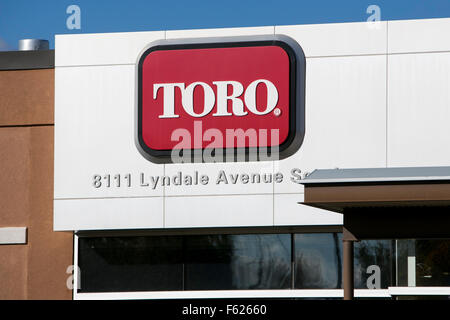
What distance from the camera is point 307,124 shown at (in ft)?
49.5

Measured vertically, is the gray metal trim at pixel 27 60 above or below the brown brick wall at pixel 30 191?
above

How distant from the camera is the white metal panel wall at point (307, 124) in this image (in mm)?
14773

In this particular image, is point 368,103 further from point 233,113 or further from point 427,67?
point 233,113

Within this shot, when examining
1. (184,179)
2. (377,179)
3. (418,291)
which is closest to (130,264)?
(184,179)

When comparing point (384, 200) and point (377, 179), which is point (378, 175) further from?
point (384, 200)

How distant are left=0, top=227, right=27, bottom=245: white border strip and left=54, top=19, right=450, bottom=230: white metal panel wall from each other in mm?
1224

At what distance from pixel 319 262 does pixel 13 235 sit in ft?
21.2

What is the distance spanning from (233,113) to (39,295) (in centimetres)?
554

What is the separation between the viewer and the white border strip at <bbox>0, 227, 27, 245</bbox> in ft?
54.3

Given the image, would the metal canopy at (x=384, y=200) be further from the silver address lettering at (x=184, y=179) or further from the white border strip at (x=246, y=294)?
the white border strip at (x=246, y=294)

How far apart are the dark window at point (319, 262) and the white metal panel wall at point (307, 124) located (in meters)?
0.72

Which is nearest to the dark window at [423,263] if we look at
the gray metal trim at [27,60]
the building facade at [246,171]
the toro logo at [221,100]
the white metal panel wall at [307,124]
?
the building facade at [246,171]

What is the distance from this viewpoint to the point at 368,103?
49.0ft
